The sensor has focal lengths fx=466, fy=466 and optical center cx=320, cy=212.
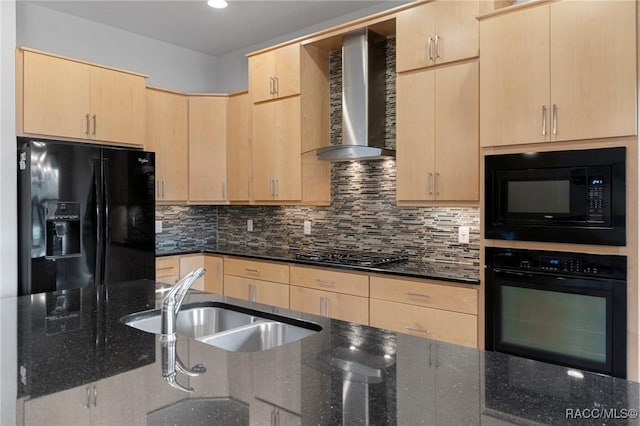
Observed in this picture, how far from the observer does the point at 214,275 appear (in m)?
4.26

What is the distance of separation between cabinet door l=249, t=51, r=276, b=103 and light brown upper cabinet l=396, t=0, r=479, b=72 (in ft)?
4.14

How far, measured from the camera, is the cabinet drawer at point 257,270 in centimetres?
363

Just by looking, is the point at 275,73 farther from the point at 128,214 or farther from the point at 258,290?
the point at 258,290

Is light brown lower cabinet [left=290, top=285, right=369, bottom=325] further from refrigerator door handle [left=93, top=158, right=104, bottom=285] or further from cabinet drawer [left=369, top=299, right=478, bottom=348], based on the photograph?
refrigerator door handle [left=93, top=158, right=104, bottom=285]

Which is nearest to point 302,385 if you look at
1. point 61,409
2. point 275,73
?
point 61,409

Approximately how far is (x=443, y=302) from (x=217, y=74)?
3638 millimetres

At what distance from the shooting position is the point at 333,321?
162cm

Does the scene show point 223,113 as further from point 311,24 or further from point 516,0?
point 516,0

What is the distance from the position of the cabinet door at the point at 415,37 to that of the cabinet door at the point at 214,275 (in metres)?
2.30

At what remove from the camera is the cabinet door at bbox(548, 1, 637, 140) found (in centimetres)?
217

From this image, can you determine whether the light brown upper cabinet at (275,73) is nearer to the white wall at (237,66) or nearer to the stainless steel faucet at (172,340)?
the white wall at (237,66)

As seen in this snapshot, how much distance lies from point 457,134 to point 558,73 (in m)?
0.68

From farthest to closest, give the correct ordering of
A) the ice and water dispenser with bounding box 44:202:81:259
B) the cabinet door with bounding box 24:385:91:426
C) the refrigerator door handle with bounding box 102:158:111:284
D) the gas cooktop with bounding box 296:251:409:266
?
the refrigerator door handle with bounding box 102:158:111:284 < the gas cooktop with bounding box 296:251:409:266 < the ice and water dispenser with bounding box 44:202:81:259 < the cabinet door with bounding box 24:385:91:426

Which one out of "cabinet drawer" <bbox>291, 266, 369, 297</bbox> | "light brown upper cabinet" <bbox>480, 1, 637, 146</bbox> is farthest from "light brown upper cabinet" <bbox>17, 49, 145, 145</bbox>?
"light brown upper cabinet" <bbox>480, 1, 637, 146</bbox>
